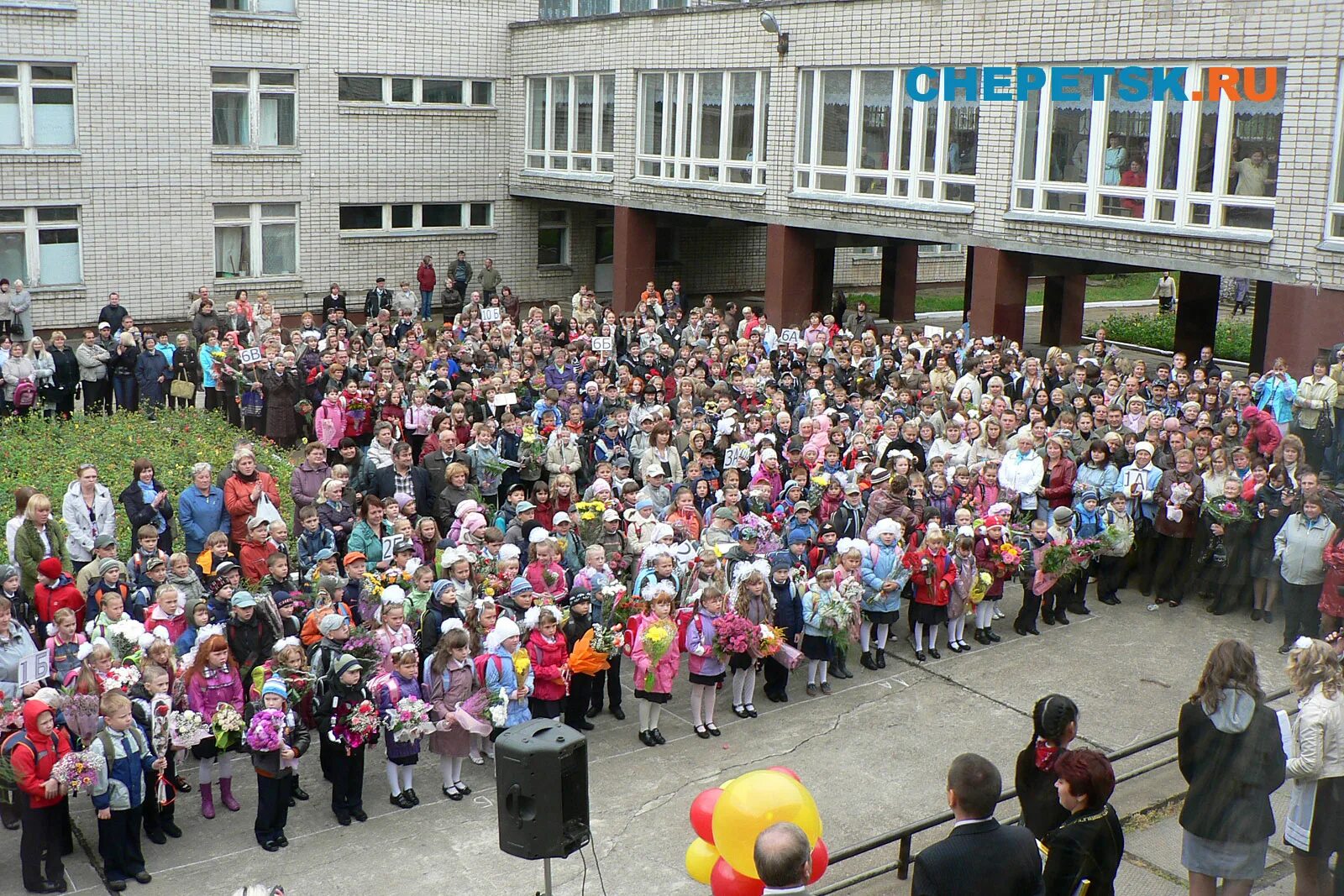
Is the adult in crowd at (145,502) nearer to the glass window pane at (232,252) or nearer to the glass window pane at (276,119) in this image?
the glass window pane at (232,252)

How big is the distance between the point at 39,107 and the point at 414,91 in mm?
7741

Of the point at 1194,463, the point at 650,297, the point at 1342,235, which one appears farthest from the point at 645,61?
the point at 1194,463

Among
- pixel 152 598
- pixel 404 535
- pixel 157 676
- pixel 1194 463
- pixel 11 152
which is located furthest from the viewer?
pixel 11 152

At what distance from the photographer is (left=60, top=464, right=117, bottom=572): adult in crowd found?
1173cm

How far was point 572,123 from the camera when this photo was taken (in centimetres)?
2970

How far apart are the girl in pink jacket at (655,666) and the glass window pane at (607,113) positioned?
19.6 metres

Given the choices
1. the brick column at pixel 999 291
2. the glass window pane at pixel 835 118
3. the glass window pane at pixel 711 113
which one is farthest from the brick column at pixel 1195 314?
the glass window pane at pixel 711 113

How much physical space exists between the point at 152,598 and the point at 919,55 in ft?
53.4

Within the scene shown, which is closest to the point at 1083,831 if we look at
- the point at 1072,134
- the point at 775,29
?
the point at 1072,134

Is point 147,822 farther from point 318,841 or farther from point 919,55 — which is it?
point 919,55

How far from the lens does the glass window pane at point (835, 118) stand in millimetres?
23703

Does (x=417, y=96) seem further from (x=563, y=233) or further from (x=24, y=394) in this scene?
(x=24, y=394)

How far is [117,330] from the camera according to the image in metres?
22.7

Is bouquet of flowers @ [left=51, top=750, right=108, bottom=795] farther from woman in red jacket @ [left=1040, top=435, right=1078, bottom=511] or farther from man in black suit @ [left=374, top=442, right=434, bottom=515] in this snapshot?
woman in red jacket @ [left=1040, top=435, right=1078, bottom=511]
